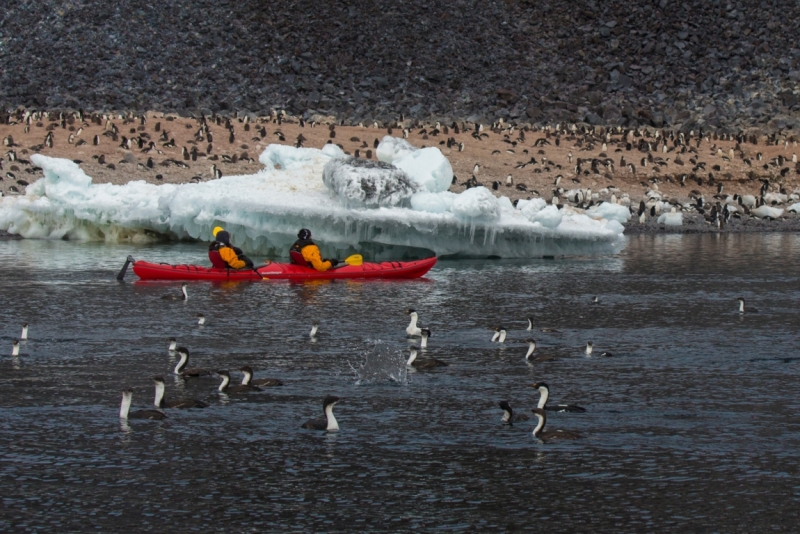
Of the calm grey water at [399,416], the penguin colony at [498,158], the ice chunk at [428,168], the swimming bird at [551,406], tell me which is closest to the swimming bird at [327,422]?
the calm grey water at [399,416]

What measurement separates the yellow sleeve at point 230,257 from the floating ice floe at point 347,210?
2345 mm

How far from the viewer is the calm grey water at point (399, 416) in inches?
449

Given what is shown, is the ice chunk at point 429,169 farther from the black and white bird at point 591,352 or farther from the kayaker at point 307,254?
the black and white bird at point 591,352

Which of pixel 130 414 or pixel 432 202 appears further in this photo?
pixel 432 202

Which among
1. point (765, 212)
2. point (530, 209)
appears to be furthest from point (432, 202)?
point (765, 212)

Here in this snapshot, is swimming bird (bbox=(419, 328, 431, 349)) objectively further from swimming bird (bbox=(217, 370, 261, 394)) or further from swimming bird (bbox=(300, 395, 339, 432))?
swimming bird (bbox=(300, 395, 339, 432))

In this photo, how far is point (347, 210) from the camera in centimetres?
2923

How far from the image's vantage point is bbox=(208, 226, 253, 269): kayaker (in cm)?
2723

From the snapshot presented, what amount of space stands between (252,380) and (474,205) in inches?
535

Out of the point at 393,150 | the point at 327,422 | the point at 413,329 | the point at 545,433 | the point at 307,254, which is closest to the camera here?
the point at 545,433

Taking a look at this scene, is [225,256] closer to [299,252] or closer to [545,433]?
[299,252]

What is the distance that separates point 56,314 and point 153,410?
8295mm

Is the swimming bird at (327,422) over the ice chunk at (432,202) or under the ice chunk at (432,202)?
under

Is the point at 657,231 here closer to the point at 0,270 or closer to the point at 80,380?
the point at 0,270
